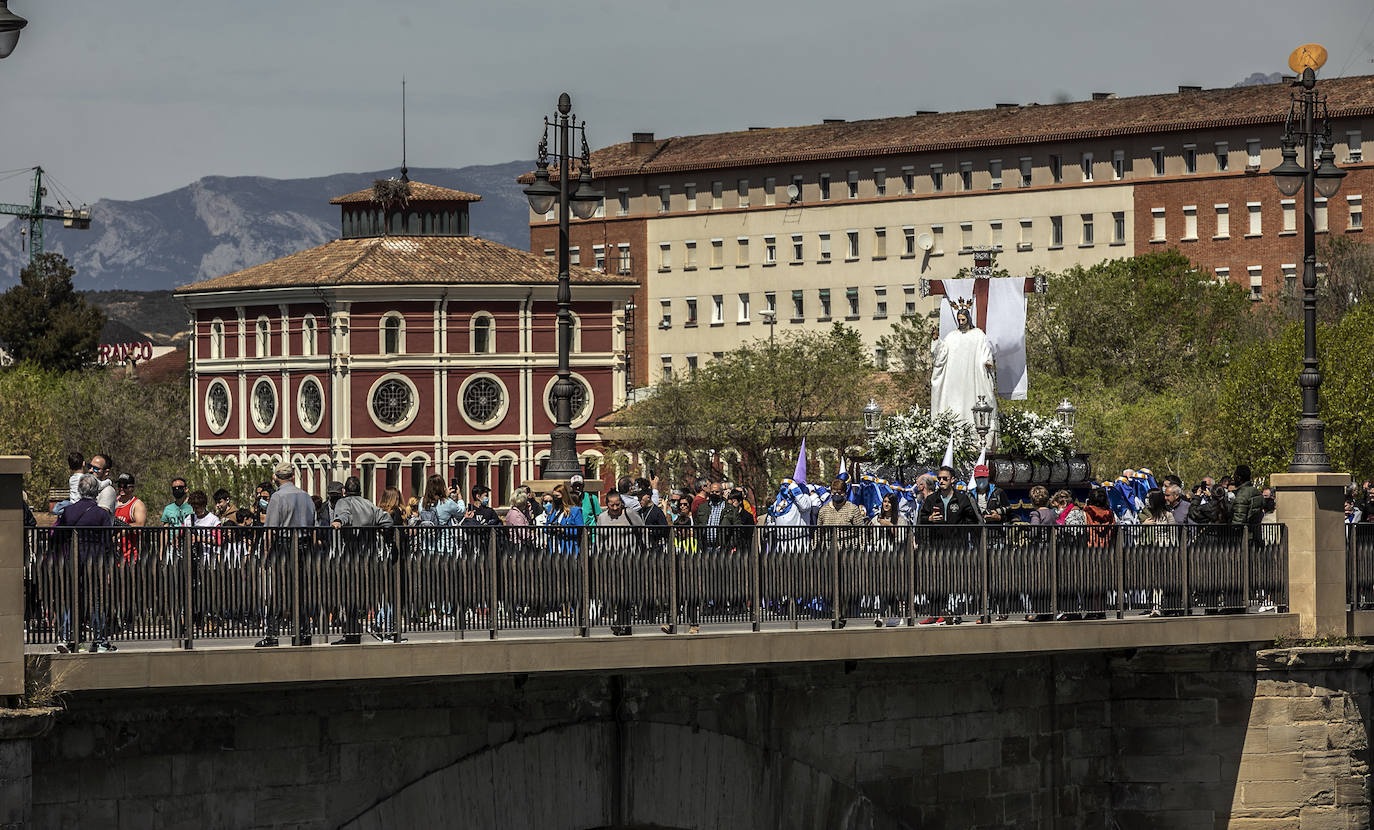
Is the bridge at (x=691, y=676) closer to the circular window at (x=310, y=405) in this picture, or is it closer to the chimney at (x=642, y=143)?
the circular window at (x=310, y=405)

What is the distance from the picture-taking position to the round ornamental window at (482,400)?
333ft

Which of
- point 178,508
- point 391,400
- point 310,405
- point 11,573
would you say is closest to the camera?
point 11,573

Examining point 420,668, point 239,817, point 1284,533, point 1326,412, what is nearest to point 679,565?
point 420,668

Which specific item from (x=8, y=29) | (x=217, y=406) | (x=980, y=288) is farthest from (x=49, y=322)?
(x=8, y=29)

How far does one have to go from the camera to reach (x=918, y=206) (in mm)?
118938

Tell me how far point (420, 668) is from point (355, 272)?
85.5m

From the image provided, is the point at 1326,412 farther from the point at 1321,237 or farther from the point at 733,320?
the point at 733,320

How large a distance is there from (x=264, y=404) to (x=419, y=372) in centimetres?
717

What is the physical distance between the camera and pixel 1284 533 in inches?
969

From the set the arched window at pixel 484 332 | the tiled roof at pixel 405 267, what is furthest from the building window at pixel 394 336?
the arched window at pixel 484 332

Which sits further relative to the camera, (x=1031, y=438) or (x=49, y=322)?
(x=49, y=322)

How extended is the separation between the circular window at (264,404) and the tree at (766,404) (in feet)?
68.0

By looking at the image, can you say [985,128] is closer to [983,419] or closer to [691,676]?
[983,419]

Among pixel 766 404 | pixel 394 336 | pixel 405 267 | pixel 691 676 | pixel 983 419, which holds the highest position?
pixel 405 267
